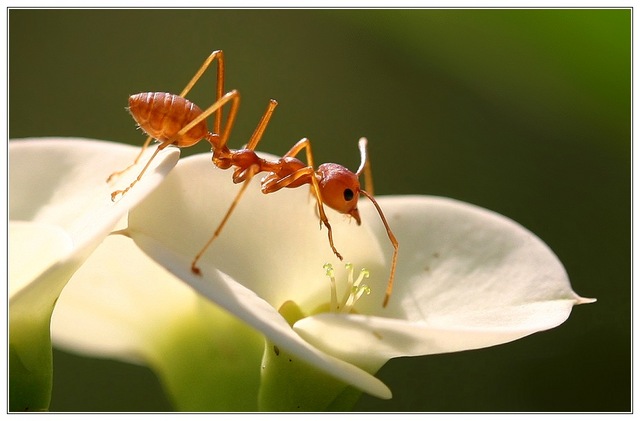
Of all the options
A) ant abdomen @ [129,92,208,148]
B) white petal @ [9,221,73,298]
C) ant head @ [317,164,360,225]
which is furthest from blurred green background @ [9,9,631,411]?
white petal @ [9,221,73,298]

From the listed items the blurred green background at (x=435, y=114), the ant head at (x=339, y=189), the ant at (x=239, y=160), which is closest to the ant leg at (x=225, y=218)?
the ant at (x=239, y=160)

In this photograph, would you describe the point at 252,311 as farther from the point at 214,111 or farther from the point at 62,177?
the point at 214,111

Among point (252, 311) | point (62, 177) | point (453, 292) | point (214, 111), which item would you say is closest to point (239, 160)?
point (214, 111)

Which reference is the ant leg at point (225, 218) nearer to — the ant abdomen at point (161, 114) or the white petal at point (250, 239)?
the white petal at point (250, 239)

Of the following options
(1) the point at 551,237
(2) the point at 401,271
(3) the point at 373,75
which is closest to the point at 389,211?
(2) the point at 401,271

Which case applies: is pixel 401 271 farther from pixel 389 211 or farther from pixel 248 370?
pixel 248 370

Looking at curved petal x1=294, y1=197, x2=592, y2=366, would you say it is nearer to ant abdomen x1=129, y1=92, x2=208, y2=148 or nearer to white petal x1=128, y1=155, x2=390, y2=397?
white petal x1=128, y1=155, x2=390, y2=397

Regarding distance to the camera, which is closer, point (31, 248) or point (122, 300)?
point (31, 248)
